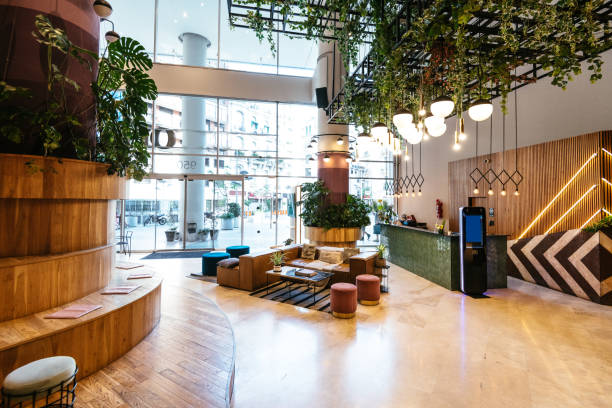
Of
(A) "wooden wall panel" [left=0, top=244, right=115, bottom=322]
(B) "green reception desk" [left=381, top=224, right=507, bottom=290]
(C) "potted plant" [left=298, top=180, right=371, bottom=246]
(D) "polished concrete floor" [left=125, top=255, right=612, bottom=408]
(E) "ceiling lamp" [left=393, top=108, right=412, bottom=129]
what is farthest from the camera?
(C) "potted plant" [left=298, top=180, right=371, bottom=246]

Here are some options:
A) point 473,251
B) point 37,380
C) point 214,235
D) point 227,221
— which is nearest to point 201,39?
point 227,221

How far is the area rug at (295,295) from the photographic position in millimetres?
5070

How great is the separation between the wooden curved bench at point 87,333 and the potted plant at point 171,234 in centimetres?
Answer: 769

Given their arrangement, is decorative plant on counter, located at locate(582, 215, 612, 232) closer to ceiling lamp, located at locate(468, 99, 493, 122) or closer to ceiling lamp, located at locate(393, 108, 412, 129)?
ceiling lamp, located at locate(468, 99, 493, 122)

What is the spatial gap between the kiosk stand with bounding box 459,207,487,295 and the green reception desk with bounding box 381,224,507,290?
26 centimetres

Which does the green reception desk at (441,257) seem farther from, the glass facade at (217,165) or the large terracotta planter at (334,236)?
the glass facade at (217,165)

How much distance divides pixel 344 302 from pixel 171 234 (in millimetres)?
8179

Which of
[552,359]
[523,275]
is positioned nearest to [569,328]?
[552,359]

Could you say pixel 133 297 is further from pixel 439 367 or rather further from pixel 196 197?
pixel 196 197

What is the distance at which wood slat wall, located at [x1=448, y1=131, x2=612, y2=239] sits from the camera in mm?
5535

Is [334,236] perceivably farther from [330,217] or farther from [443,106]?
[443,106]

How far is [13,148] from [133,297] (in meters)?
1.78

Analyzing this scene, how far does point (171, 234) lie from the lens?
1039 cm

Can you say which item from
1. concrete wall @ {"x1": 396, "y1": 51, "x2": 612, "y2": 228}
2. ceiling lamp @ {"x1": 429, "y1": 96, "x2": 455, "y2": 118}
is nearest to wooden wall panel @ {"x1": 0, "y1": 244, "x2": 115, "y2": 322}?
ceiling lamp @ {"x1": 429, "y1": 96, "x2": 455, "y2": 118}
